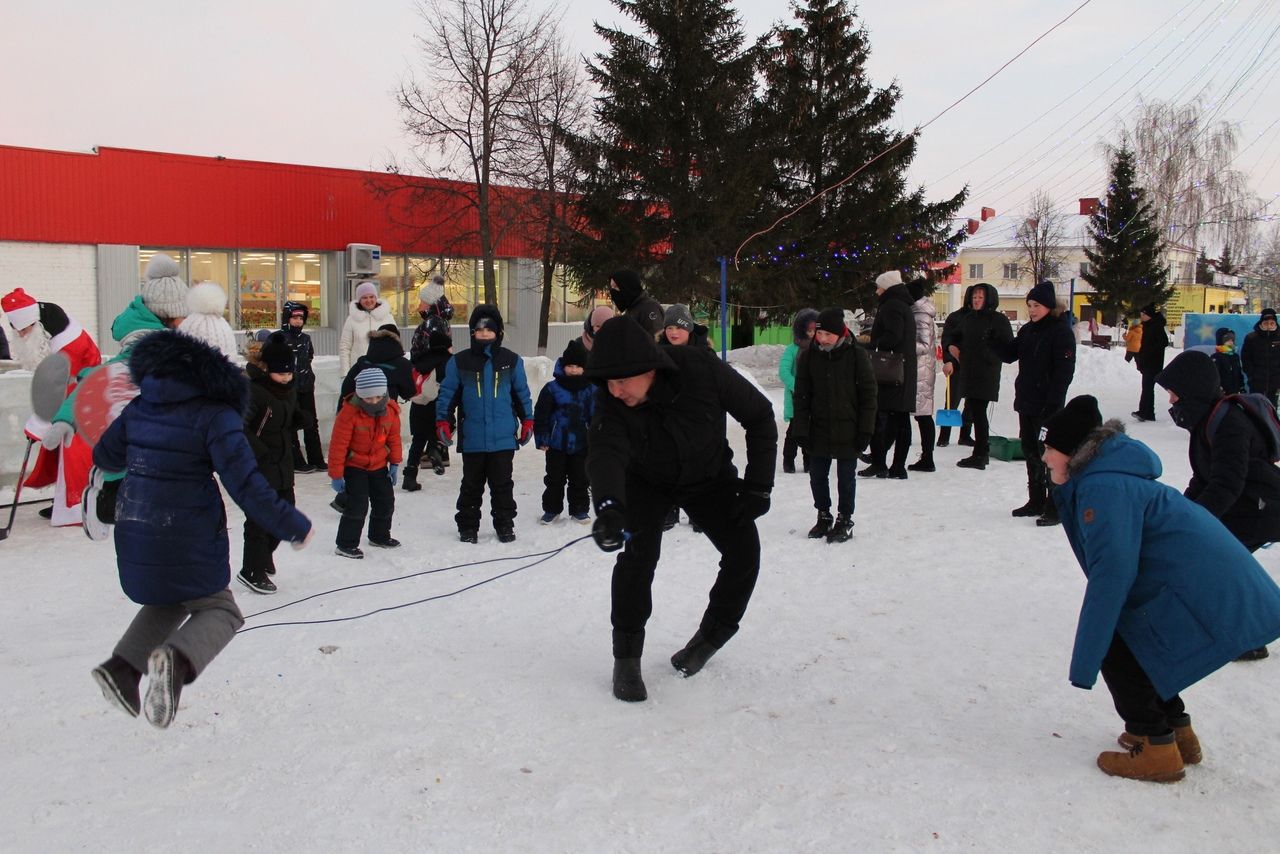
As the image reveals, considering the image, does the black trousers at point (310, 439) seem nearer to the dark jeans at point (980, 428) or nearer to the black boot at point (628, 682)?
the dark jeans at point (980, 428)

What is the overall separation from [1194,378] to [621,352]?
117 inches

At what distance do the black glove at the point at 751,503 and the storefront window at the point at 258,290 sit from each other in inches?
970

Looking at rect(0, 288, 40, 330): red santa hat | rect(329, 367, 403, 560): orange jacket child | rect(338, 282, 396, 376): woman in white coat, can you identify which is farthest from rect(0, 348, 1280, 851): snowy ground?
rect(338, 282, 396, 376): woman in white coat

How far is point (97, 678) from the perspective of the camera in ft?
12.1

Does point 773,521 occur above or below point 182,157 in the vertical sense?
below

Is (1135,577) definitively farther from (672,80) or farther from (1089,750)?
(672,80)

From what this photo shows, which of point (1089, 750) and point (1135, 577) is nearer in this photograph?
point (1135, 577)

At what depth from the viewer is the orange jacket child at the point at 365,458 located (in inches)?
287

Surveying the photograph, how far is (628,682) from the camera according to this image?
4.62 m

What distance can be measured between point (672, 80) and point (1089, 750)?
74.7 ft

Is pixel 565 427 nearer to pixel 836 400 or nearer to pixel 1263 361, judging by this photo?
pixel 836 400

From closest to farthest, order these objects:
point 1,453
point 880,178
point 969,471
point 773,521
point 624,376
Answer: point 624,376 → point 773,521 → point 1,453 → point 969,471 → point 880,178

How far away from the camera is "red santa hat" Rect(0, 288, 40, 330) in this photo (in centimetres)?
820

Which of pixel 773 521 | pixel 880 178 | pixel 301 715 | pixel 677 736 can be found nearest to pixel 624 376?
pixel 677 736
